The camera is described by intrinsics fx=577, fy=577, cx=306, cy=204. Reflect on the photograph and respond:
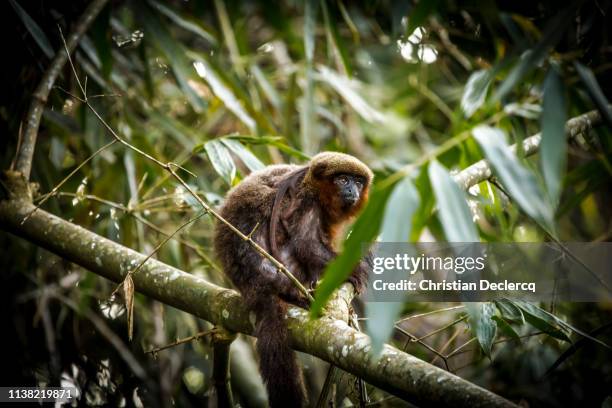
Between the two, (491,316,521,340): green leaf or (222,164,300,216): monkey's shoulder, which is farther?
(222,164,300,216): monkey's shoulder

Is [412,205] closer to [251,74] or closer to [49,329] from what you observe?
[49,329]

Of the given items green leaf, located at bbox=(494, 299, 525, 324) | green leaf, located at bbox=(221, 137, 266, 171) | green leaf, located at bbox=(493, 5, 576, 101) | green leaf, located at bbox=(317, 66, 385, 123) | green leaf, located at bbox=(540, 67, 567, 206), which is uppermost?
green leaf, located at bbox=(317, 66, 385, 123)

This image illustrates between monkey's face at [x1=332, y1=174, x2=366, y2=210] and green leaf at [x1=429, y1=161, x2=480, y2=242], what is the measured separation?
184cm

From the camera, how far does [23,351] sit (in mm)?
4129

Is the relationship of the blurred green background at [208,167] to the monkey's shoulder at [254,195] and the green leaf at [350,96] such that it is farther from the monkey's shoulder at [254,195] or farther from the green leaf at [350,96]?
the monkey's shoulder at [254,195]

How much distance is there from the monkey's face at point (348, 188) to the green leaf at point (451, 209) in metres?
1.84

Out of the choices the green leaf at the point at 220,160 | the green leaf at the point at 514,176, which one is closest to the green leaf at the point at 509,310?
the green leaf at the point at 514,176

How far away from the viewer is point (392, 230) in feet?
5.26

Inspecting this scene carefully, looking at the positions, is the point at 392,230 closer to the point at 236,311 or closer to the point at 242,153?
the point at 236,311

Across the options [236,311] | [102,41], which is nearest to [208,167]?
[102,41]

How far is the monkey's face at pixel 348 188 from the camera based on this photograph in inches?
142

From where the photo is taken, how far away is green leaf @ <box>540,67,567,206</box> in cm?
176

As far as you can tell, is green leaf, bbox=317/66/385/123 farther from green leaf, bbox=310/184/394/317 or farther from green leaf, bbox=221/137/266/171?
green leaf, bbox=310/184/394/317

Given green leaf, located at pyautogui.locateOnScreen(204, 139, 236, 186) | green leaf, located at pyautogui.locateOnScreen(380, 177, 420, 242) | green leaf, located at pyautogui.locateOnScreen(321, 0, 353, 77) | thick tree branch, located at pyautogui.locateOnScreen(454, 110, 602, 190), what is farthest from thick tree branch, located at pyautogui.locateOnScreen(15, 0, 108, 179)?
green leaf, located at pyautogui.locateOnScreen(380, 177, 420, 242)
